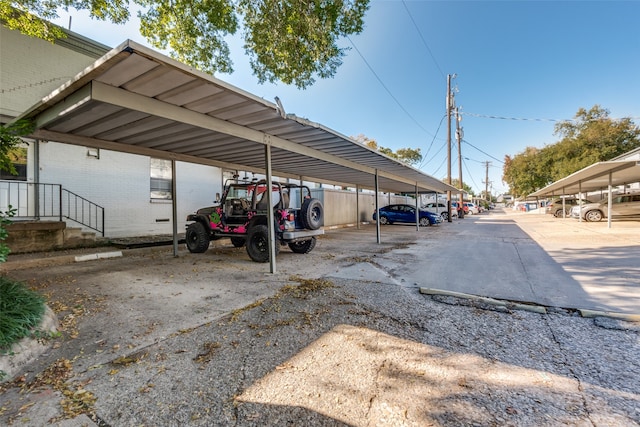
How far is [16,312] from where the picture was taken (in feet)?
8.74

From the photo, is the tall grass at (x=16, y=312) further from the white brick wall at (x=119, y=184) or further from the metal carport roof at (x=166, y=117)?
the white brick wall at (x=119, y=184)

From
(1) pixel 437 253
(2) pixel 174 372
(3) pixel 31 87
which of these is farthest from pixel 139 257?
(1) pixel 437 253

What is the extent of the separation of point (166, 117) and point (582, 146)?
1473 inches

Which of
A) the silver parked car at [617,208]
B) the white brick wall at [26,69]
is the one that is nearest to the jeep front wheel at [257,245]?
the white brick wall at [26,69]

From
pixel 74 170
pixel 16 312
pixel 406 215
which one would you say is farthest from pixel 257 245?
pixel 406 215

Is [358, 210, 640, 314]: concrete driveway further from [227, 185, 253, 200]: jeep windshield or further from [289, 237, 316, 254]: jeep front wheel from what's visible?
[227, 185, 253, 200]: jeep windshield

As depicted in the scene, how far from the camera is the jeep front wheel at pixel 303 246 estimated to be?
8.08 metres

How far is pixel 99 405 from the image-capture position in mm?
1943

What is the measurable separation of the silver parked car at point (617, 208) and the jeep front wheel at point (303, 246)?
61.7 ft

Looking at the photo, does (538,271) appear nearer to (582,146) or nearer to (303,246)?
(303,246)

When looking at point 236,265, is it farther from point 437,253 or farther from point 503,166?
point 503,166

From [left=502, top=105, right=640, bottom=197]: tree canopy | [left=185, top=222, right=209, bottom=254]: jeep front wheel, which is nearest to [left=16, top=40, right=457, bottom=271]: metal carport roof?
[left=185, top=222, right=209, bottom=254]: jeep front wheel

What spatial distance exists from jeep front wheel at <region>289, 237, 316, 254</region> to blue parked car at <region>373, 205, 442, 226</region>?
457 inches

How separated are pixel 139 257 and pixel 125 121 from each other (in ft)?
13.2
